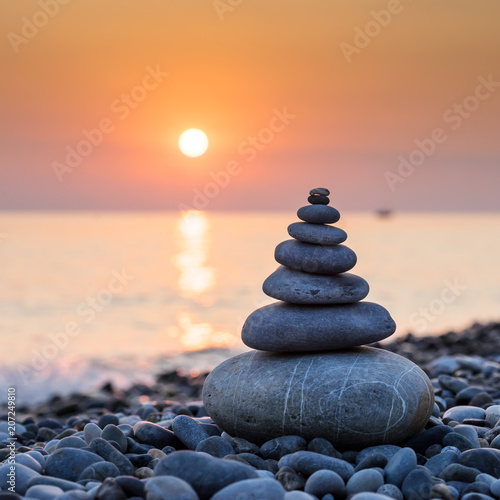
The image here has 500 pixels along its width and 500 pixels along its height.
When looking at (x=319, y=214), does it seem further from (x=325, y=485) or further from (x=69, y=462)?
(x=69, y=462)

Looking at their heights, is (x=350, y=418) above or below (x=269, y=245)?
below

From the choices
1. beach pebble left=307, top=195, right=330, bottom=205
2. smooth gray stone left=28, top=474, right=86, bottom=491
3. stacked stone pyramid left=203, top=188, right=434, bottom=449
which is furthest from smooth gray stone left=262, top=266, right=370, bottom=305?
smooth gray stone left=28, top=474, right=86, bottom=491

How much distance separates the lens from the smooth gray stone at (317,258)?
5426mm

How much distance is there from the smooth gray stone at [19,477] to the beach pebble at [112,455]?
46cm

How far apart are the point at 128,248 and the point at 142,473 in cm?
4420

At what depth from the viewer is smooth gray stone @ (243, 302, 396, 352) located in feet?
17.4

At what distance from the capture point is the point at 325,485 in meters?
4.03

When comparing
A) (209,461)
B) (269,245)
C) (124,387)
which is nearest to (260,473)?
(209,461)

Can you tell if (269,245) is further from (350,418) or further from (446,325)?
(350,418)

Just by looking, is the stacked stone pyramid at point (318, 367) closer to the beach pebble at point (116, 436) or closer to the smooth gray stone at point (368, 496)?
the beach pebble at point (116, 436)

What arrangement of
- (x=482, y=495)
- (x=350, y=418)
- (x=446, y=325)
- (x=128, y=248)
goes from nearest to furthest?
1. (x=482, y=495)
2. (x=350, y=418)
3. (x=446, y=325)
4. (x=128, y=248)

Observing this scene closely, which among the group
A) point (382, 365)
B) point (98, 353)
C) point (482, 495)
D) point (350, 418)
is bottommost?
point (482, 495)

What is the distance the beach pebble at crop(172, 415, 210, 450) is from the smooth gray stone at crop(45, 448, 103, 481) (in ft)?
2.65

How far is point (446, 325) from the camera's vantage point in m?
20.3
